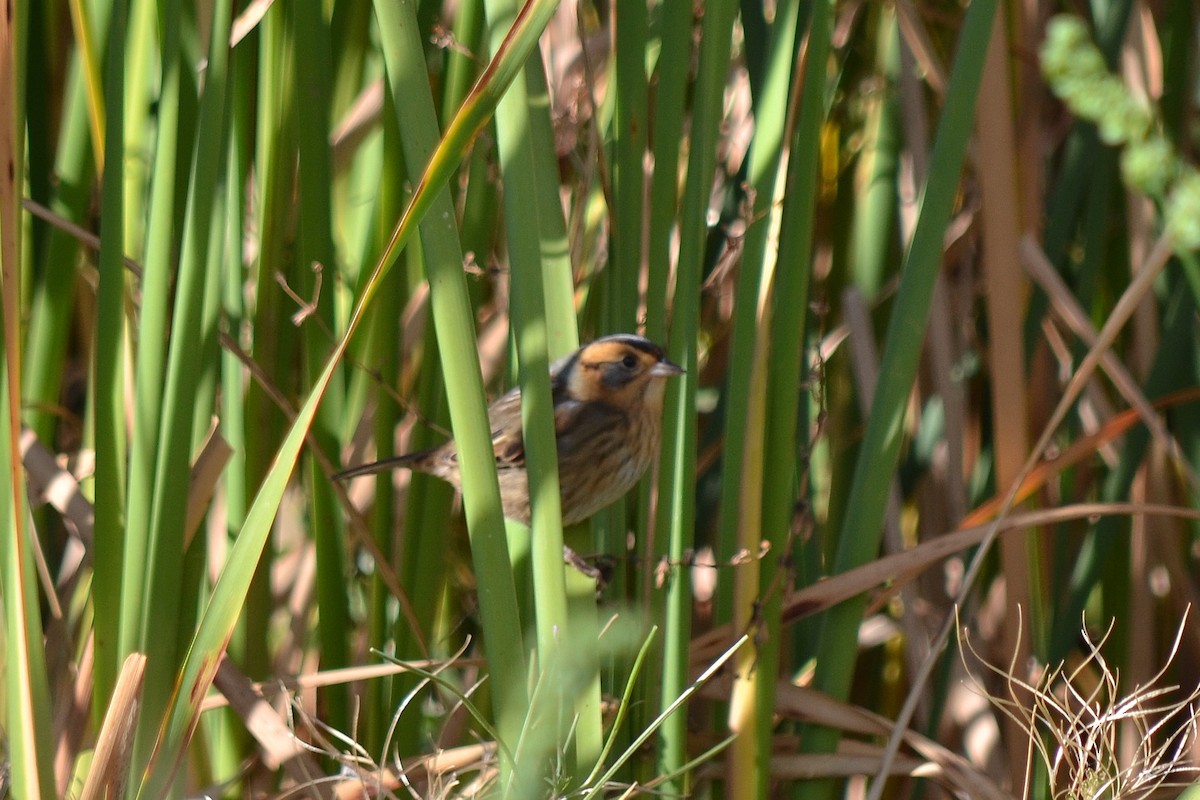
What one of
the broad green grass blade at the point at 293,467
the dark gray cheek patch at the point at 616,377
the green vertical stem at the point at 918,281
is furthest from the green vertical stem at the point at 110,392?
the dark gray cheek patch at the point at 616,377

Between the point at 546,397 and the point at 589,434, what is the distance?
1209mm

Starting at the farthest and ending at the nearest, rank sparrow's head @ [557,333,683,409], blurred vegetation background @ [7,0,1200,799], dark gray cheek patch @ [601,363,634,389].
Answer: dark gray cheek patch @ [601,363,634,389], sparrow's head @ [557,333,683,409], blurred vegetation background @ [7,0,1200,799]

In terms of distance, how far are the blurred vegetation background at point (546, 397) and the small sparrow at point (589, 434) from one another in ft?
0.32

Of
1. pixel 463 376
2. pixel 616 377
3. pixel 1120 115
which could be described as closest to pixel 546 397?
pixel 463 376

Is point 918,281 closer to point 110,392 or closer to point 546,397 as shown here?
point 546,397

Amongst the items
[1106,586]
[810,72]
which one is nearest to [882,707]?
[1106,586]

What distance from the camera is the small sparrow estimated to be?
5.94ft

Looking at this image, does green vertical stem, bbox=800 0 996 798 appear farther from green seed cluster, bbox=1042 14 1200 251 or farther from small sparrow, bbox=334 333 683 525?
green seed cluster, bbox=1042 14 1200 251

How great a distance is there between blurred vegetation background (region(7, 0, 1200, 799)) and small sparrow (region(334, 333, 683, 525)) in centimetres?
10

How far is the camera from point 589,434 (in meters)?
2.35

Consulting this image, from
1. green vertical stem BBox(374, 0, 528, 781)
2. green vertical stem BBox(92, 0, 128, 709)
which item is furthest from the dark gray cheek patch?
green vertical stem BBox(374, 0, 528, 781)

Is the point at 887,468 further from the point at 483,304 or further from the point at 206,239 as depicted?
the point at 483,304

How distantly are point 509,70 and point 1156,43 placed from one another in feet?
5.37

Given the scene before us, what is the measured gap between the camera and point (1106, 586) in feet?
6.92
